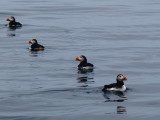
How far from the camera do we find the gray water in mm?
24906

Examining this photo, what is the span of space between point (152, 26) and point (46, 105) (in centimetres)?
2882

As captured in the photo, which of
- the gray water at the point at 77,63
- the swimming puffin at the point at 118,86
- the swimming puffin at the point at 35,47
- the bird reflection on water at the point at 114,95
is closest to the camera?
the gray water at the point at 77,63

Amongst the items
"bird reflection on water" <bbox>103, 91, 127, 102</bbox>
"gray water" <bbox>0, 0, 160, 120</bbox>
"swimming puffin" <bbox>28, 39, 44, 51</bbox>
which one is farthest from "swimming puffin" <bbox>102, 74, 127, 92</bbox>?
"swimming puffin" <bbox>28, 39, 44, 51</bbox>

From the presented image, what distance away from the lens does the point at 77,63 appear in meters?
36.2

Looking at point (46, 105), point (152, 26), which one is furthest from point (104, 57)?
point (152, 26)

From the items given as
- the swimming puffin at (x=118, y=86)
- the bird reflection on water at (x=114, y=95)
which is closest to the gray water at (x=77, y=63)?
the bird reflection on water at (x=114, y=95)

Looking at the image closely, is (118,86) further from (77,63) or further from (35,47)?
(35,47)

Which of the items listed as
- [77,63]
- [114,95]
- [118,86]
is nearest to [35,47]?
[77,63]

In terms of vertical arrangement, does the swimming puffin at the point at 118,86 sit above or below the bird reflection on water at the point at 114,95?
above

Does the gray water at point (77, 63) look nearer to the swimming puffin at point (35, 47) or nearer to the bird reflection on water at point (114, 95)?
the bird reflection on water at point (114, 95)

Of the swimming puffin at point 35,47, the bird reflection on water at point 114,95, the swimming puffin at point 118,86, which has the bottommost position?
the bird reflection on water at point 114,95

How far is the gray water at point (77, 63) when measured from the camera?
24906 mm

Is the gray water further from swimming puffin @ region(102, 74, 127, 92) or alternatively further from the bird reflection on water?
swimming puffin @ region(102, 74, 127, 92)

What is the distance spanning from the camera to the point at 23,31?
49594 mm
